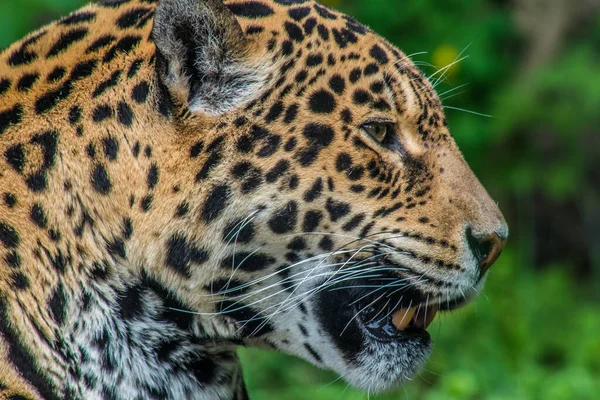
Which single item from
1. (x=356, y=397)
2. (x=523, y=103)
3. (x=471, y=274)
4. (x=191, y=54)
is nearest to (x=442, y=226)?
(x=471, y=274)

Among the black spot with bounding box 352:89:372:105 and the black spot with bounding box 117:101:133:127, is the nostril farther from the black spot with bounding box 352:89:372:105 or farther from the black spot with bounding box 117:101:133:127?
the black spot with bounding box 117:101:133:127

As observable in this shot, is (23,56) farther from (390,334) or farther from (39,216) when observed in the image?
(390,334)

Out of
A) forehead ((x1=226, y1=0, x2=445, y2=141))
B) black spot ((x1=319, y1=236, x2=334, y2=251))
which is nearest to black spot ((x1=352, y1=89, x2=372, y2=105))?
forehead ((x1=226, y1=0, x2=445, y2=141))

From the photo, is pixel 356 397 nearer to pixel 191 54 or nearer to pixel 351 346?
pixel 351 346

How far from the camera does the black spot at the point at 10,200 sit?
3.58 meters

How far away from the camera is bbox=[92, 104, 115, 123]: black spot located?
11.9 feet

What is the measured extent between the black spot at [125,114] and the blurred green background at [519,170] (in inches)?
146

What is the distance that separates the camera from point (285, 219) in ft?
12.1

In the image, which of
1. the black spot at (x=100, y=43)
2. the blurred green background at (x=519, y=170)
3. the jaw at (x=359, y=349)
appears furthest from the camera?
the blurred green background at (x=519, y=170)

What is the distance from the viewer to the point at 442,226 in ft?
12.5

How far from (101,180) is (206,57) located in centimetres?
64

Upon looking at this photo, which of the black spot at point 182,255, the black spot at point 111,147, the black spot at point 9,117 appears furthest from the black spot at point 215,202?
the black spot at point 9,117

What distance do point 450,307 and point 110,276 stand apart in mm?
1448

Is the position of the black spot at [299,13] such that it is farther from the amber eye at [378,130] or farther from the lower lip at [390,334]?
the lower lip at [390,334]
